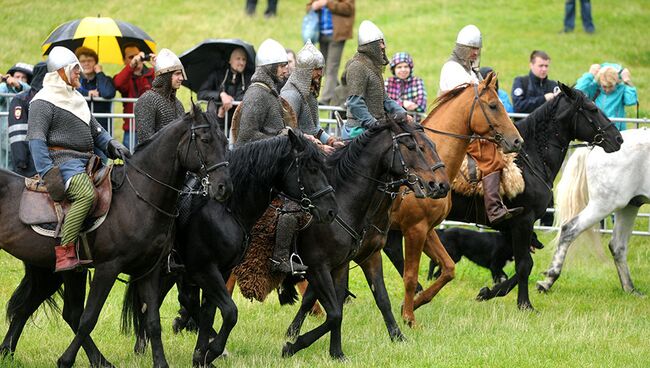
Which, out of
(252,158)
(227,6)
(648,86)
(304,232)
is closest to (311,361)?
(304,232)

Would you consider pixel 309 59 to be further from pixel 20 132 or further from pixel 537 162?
pixel 20 132

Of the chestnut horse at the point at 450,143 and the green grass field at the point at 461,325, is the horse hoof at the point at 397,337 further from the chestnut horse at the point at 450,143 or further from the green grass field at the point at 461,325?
the chestnut horse at the point at 450,143

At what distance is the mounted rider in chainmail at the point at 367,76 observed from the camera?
36.3 feet

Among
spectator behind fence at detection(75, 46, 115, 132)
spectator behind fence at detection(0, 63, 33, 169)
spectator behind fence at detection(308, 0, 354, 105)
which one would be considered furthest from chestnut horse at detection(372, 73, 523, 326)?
spectator behind fence at detection(308, 0, 354, 105)

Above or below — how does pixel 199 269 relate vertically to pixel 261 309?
above

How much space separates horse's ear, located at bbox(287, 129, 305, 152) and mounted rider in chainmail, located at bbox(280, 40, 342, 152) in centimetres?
139

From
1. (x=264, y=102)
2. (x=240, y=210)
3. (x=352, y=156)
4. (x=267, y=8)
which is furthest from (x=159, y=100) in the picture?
(x=267, y=8)

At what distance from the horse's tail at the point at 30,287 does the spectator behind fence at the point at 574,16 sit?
2068 cm

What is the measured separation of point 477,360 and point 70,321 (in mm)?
3353

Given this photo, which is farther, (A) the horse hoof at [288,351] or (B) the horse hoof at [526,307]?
(B) the horse hoof at [526,307]

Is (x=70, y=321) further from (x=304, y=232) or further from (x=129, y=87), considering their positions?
(x=129, y=87)

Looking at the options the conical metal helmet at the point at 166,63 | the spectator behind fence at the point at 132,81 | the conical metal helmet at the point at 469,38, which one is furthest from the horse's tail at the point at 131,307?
the spectator behind fence at the point at 132,81

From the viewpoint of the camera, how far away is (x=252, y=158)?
9.23 meters

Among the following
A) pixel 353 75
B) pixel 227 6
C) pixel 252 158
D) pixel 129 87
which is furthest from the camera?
pixel 227 6
